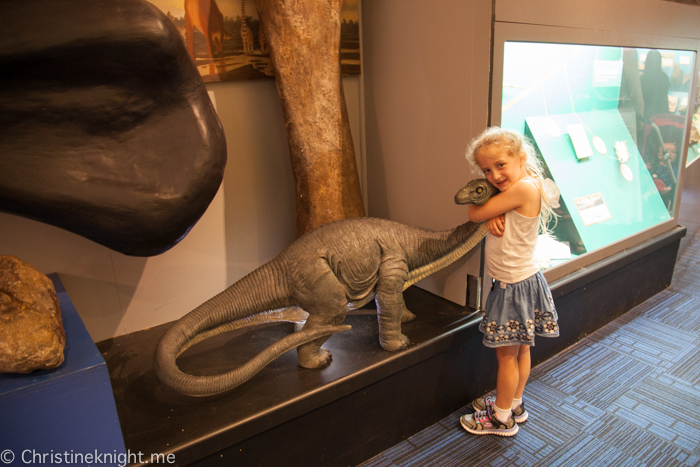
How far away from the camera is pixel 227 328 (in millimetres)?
1555

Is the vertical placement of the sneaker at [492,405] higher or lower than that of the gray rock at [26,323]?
lower

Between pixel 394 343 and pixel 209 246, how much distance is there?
2.98ft

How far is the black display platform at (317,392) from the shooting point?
1.34m

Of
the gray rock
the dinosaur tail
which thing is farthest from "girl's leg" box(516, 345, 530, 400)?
the gray rock

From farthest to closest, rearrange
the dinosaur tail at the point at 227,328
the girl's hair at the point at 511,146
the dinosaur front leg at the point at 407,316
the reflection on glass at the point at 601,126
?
1. the reflection on glass at the point at 601,126
2. the dinosaur front leg at the point at 407,316
3. the girl's hair at the point at 511,146
4. the dinosaur tail at the point at 227,328

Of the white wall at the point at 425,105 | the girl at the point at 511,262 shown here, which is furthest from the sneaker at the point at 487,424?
the white wall at the point at 425,105

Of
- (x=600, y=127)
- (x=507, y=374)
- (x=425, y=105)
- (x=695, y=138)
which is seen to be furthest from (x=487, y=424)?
(x=695, y=138)

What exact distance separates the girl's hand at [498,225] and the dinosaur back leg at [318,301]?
0.58m

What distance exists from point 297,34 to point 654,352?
2.26 m

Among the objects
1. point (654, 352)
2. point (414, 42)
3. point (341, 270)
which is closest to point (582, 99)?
point (414, 42)

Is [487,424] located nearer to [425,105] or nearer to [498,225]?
[498,225]

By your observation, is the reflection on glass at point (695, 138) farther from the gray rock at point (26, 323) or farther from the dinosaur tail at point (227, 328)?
the gray rock at point (26, 323)

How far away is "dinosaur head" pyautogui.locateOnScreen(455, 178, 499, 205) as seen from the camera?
1.57m

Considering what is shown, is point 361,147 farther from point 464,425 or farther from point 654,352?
point 654,352
